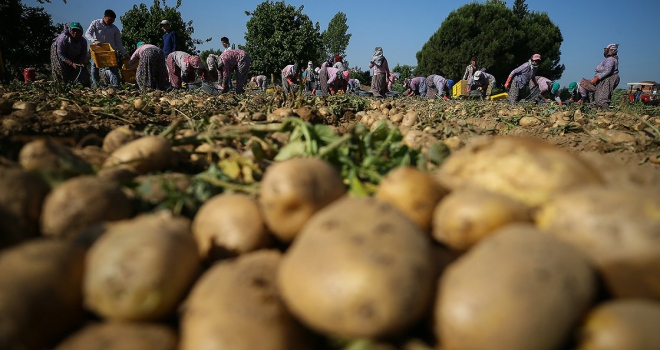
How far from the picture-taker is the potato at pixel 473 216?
4.12 feet

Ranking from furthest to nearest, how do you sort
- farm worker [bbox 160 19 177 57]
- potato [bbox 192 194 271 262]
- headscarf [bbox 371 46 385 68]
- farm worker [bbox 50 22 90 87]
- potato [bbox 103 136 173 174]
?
headscarf [bbox 371 46 385 68] < farm worker [bbox 160 19 177 57] < farm worker [bbox 50 22 90 87] < potato [bbox 103 136 173 174] < potato [bbox 192 194 271 262]

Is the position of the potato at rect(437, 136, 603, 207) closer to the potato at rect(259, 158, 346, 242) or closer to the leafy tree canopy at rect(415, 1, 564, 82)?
the potato at rect(259, 158, 346, 242)

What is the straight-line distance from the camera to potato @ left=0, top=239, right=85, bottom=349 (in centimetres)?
105

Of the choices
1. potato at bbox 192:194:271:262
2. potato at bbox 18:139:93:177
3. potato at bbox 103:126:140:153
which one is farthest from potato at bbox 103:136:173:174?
potato at bbox 192:194:271:262

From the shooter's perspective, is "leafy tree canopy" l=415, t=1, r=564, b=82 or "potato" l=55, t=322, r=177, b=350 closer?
"potato" l=55, t=322, r=177, b=350

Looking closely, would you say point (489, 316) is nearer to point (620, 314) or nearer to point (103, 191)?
point (620, 314)

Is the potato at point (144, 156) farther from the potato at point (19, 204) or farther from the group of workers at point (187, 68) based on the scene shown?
the group of workers at point (187, 68)

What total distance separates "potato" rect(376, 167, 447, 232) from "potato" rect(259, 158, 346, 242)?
0.25 metres

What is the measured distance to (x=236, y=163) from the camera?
2.23 meters

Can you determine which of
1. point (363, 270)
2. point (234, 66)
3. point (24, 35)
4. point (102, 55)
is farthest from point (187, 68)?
point (24, 35)

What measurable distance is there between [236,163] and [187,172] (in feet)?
1.45

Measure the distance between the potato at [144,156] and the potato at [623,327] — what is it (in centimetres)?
207

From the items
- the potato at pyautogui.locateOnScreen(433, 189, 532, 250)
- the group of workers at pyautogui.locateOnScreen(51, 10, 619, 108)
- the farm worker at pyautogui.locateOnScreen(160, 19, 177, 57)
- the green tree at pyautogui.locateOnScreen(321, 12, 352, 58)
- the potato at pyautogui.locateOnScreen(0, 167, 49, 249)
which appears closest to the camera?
the potato at pyautogui.locateOnScreen(433, 189, 532, 250)

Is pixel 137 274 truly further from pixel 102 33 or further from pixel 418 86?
pixel 418 86
